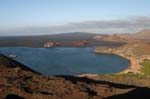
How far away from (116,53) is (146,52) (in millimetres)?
15471

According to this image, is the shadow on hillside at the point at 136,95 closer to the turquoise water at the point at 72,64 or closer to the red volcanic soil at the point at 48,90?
the red volcanic soil at the point at 48,90

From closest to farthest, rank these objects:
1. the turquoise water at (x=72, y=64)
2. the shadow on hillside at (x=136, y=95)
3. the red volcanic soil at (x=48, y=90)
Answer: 1. the red volcanic soil at (x=48, y=90)
2. the shadow on hillside at (x=136, y=95)
3. the turquoise water at (x=72, y=64)

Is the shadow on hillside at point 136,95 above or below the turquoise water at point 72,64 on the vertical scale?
above

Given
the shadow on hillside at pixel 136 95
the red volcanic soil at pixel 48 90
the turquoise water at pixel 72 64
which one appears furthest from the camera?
the turquoise water at pixel 72 64

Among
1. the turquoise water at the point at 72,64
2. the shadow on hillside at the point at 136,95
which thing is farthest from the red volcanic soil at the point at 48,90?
the turquoise water at the point at 72,64

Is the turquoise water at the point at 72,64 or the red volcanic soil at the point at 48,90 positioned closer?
the red volcanic soil at the point at 48,90

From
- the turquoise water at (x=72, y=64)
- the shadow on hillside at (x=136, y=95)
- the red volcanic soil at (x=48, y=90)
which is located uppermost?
the red volcanic soil at (x=48, y=90)

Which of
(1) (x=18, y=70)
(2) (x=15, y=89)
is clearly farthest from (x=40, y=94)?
(1) (x=18, y=70)

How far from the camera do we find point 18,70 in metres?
28.2

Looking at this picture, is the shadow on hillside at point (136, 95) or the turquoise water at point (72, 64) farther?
the turquoise water at point (72, 64)

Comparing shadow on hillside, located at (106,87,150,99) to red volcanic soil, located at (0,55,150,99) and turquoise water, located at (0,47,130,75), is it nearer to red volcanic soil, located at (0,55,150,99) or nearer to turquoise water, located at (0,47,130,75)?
red volcanic soil, located at (0,55,150,99)

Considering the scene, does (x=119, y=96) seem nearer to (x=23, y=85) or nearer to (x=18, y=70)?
(x=23, y=85)

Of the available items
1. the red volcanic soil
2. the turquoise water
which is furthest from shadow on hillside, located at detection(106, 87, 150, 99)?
the turquoise water

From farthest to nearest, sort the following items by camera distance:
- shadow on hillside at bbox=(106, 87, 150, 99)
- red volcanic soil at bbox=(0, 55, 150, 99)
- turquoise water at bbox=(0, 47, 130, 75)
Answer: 1. turquoise water at bbox=(0, 47, 130, 75)
2. shadow on hillside at bbox=(106, 87, 150, 99)
3. red volcanic soil at bbox=(0, 55, 150, 99)
